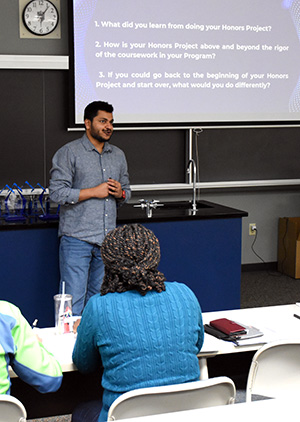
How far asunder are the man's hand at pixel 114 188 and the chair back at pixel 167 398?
2.23 m

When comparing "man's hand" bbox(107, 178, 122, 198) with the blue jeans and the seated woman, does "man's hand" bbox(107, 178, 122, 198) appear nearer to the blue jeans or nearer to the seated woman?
the blue jeans

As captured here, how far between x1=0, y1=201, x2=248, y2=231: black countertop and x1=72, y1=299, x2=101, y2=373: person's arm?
2017mm

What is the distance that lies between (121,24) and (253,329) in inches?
140

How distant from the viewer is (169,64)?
5.69 metres

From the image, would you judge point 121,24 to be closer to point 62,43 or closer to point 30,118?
point 62,43

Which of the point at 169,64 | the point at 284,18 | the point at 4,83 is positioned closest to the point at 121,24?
the point at 169,64

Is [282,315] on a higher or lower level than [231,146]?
lower

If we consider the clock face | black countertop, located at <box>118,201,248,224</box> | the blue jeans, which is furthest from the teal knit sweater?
the clock face

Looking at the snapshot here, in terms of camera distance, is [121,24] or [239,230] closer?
[239,230]

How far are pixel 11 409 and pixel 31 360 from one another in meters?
0.20

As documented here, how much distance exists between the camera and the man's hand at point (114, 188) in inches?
159

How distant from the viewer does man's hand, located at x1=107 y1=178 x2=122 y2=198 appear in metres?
4.04

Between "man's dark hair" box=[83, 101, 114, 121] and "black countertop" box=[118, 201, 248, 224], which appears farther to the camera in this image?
"black countertop" box=[118, 201, 248, 224]

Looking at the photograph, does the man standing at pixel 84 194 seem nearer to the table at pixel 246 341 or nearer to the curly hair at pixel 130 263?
A: the table at pixel 246 341
